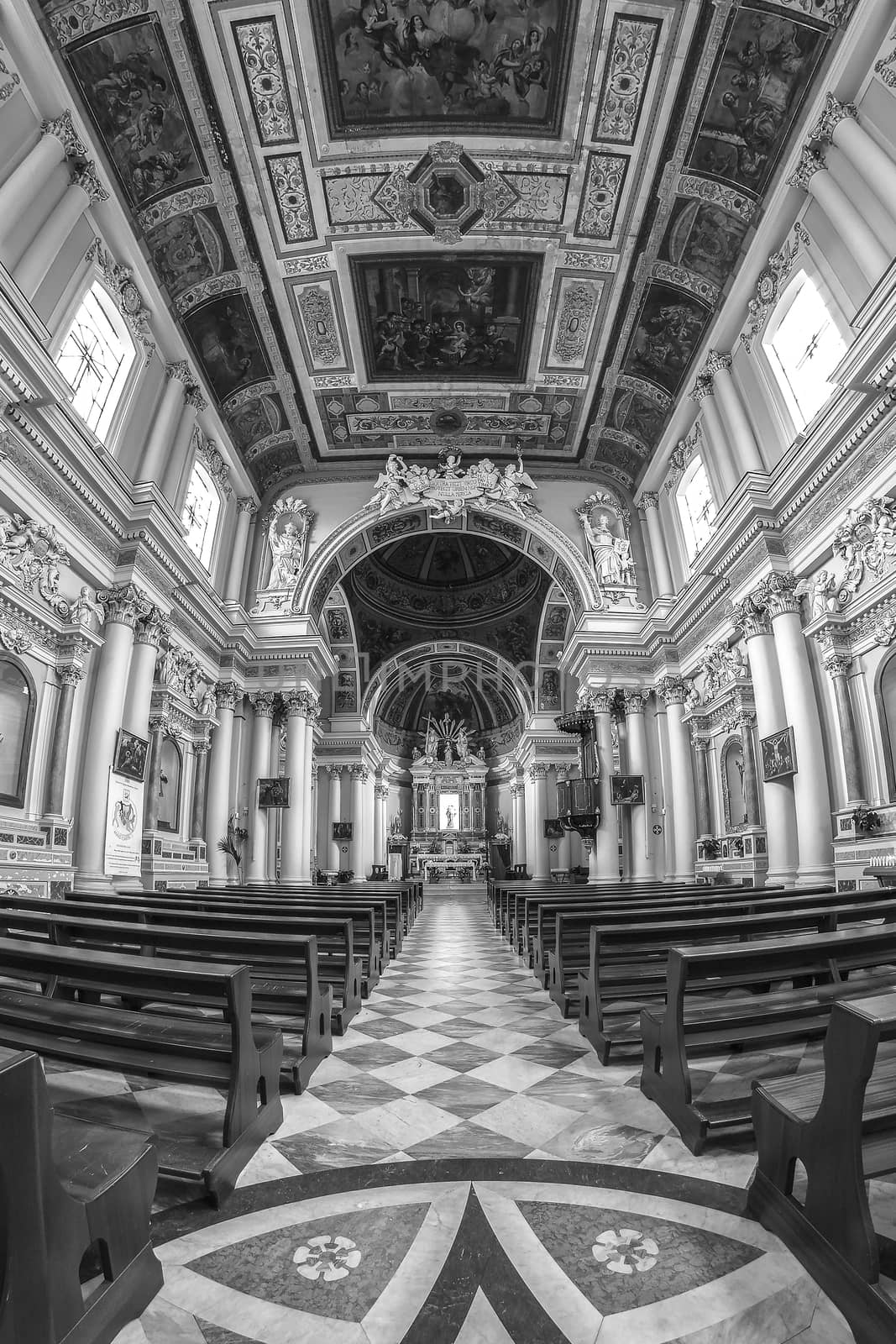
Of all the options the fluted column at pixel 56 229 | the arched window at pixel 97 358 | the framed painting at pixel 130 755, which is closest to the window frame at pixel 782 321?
the fluted column at pixel 56 229

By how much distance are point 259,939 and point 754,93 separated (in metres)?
12.7

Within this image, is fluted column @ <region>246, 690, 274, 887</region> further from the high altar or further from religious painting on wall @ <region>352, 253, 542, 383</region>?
the high altar

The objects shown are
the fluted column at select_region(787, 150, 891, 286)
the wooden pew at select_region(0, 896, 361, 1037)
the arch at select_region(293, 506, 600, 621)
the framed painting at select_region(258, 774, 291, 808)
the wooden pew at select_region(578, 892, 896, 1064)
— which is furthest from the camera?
the arch at select_region(293, 506, 600, 621)

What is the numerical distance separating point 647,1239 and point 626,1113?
1.08 meters

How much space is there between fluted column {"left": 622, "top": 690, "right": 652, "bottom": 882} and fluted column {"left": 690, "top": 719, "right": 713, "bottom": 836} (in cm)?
138

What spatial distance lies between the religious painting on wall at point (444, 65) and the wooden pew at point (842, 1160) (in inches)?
510

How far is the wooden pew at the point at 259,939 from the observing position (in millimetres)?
3702

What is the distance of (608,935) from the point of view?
13.2ft

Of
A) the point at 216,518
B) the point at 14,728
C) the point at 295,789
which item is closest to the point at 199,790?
the point at 295,789

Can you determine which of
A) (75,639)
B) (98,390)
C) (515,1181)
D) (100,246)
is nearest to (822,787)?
(515,1181)

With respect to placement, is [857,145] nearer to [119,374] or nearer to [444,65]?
[444,65]

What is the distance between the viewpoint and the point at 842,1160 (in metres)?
1.82

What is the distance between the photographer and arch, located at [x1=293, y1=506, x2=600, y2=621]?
17312mm

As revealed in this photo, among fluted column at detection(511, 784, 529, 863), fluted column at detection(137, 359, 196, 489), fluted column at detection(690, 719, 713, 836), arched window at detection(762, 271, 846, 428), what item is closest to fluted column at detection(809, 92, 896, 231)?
arched window at detection(762, 271, 846, 428)
